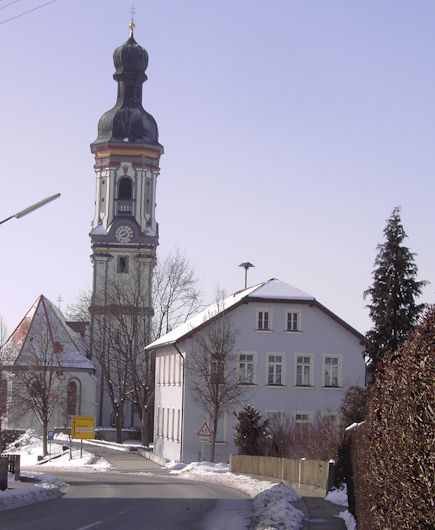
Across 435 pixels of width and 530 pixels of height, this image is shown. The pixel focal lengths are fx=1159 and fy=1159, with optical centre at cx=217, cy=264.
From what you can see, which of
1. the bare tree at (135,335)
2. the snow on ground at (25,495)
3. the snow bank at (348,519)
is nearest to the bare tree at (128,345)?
the bare tree at (135,335)

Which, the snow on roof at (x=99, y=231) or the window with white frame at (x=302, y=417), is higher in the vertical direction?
the snow on roof at (x=99, y=231)

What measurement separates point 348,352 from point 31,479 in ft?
81.9

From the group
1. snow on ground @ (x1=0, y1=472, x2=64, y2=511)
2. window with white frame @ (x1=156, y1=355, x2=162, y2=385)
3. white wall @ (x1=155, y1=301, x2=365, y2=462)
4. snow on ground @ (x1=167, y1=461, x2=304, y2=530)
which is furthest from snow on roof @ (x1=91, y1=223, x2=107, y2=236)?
snow on ground @ (x1=0, y1=472, x2=64, y2=511)

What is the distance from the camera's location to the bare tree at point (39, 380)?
68.3 meters

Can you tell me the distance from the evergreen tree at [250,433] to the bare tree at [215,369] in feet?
24.7

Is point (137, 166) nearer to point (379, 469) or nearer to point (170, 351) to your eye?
point (170, 351)

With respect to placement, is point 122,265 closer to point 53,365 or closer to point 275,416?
point 53,365

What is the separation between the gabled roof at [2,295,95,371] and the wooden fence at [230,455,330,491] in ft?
138

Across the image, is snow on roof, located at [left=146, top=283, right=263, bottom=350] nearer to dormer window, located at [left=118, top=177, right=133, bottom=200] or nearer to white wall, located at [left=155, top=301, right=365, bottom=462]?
white wall, located at [left=155, top=301, right=365, bottom=462]

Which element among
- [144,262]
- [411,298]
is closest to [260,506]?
[411,298]

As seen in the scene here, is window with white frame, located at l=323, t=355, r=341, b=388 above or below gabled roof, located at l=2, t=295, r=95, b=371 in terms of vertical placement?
below

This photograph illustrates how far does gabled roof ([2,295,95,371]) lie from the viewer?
86.4 metres

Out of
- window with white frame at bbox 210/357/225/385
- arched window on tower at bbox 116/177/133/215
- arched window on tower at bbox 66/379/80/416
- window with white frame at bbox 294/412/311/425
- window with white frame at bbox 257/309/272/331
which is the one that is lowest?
window with white frame at bbox 294/412/311/425

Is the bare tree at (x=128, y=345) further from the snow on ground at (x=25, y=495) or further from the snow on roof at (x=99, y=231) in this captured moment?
the snow on ground at (x=25, y=495)
